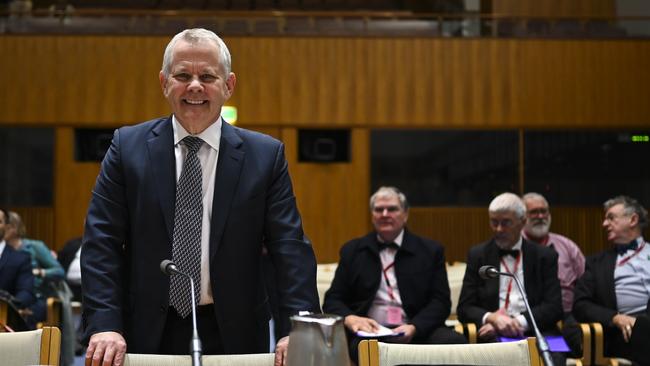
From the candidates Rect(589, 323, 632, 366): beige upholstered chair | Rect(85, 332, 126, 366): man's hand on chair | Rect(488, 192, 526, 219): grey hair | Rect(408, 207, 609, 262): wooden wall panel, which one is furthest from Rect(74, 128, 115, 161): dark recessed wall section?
Rect(85, 332, 126, 366): man's hand on chair

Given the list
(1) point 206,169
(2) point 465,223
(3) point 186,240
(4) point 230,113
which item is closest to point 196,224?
(3) point 186,240

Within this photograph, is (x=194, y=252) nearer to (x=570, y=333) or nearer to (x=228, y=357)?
(x=228, y=357)

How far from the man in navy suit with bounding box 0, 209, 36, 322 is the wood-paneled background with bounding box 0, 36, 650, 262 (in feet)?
17.7

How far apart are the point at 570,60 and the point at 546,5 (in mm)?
960

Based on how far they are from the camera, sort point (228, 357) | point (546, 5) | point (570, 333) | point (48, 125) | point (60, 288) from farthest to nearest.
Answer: point (546, 5) → point (48, 125) → point (60, 288) → point (570, 333) → point (228, 357)

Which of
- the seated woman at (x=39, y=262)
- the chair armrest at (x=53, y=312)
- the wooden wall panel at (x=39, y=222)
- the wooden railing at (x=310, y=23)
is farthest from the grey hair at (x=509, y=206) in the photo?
the wooden wall panel at (x=39, y=222)

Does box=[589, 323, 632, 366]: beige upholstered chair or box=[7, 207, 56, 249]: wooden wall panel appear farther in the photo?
box=[7, 207, 56, 249]: wooden wall panel

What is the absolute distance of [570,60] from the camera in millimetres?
11258

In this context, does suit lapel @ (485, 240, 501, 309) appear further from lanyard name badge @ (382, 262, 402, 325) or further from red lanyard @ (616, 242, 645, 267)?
red lanyard @ (616, 242, 645, 267)

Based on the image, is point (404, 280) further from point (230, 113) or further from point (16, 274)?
point (230, 113)

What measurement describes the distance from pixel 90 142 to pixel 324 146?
303 cm

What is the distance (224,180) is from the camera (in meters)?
2.27

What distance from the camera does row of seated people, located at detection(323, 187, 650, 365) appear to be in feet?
15.2

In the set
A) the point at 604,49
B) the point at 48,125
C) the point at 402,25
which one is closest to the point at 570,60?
the point at 604,49
